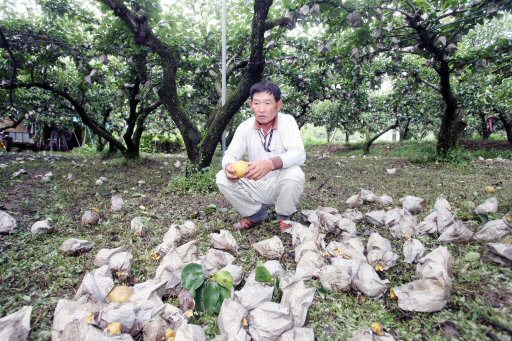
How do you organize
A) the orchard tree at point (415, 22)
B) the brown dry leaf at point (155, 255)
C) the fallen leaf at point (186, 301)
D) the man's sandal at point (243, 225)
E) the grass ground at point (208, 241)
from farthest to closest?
the orchard tree at point (415, 22) < the man's sandal at point (243, 225) < the brown dry leaf at point (155, 255) < the fallen leaf at point (186, 301) < the grass ground at point (208, 241)

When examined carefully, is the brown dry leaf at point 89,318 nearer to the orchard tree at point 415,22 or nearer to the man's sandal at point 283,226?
the man's sandal at point 283,226

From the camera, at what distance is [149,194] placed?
419 cm

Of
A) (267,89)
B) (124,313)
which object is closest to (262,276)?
(124,313)

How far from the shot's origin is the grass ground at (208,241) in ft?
4.48

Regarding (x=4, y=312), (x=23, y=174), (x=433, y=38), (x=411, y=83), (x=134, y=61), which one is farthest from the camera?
(x=411, y=83)

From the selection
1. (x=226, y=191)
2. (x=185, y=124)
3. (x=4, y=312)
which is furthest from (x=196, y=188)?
(x=4, y=312)

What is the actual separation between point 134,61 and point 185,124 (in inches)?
60.6

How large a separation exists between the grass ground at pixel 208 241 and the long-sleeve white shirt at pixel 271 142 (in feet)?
2.30

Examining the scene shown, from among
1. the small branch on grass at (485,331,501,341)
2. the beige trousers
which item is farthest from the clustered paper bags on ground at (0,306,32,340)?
the small branch on grass at (485,331,501,341)

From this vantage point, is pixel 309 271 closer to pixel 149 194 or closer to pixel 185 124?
pixel 149 194

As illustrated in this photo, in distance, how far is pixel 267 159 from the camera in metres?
2.35

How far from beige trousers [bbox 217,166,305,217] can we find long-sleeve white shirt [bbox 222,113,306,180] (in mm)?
104

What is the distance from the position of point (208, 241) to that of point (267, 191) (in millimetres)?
721

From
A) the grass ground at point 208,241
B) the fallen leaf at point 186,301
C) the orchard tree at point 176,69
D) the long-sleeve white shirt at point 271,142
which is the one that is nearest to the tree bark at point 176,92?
the orchard tree at point 176,69
